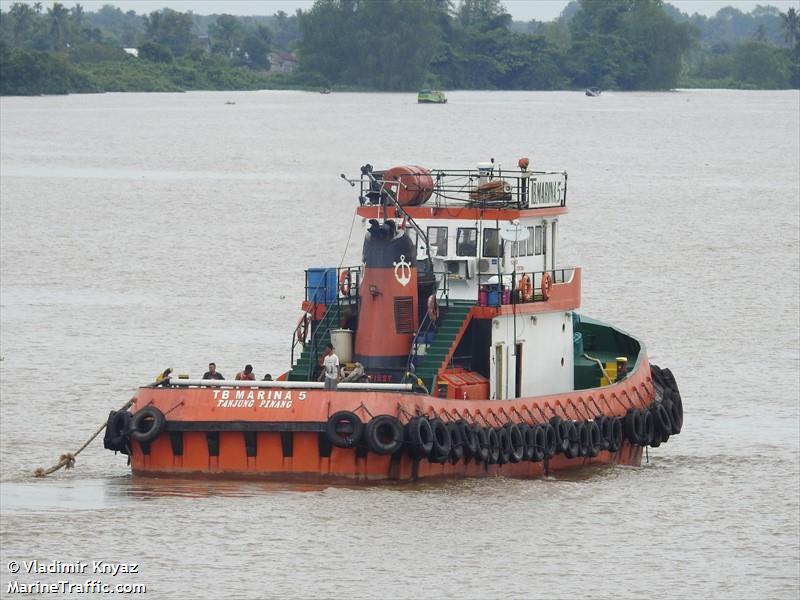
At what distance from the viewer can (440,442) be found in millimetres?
29062

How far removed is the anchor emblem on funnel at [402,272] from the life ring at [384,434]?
316 cm

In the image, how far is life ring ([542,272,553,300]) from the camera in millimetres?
32281

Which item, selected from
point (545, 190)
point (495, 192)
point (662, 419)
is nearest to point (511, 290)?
point (495, 192)

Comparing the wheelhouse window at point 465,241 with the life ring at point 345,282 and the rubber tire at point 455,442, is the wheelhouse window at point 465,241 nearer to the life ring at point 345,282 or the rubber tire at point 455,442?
the life ring at point 345,282

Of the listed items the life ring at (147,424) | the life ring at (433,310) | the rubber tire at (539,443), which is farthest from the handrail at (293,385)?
the rubber tire at (539,443)

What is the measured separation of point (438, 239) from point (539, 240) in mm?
2141

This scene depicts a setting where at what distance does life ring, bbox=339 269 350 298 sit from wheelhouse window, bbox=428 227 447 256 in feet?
4.92

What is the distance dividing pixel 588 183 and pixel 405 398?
6840 cm

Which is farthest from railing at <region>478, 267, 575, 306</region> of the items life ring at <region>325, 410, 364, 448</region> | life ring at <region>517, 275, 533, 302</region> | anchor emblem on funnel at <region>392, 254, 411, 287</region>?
life ring at <region>325, 410, 364, 448</region>

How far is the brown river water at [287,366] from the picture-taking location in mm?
26297

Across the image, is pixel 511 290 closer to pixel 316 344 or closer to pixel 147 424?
pixel 316 344

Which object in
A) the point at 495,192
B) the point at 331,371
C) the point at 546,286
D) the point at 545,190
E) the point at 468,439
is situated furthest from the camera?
the point at 545,190

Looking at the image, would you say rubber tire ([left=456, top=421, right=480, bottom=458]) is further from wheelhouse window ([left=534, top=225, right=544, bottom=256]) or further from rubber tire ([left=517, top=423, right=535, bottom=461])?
wheelhouse window ([left=534, top=225, right=544, bottom=256])

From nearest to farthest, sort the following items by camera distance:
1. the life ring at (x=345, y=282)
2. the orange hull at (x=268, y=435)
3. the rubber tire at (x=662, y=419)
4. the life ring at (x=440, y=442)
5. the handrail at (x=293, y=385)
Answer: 1. the orange hull at (x=268, y=435)
2. the handrail at (x=293, y=385)
3. the life ring at (x=440, y=442)
4. the life ring at (x=345, y=282)
5. the rubber tire at (x=662, y=419)
